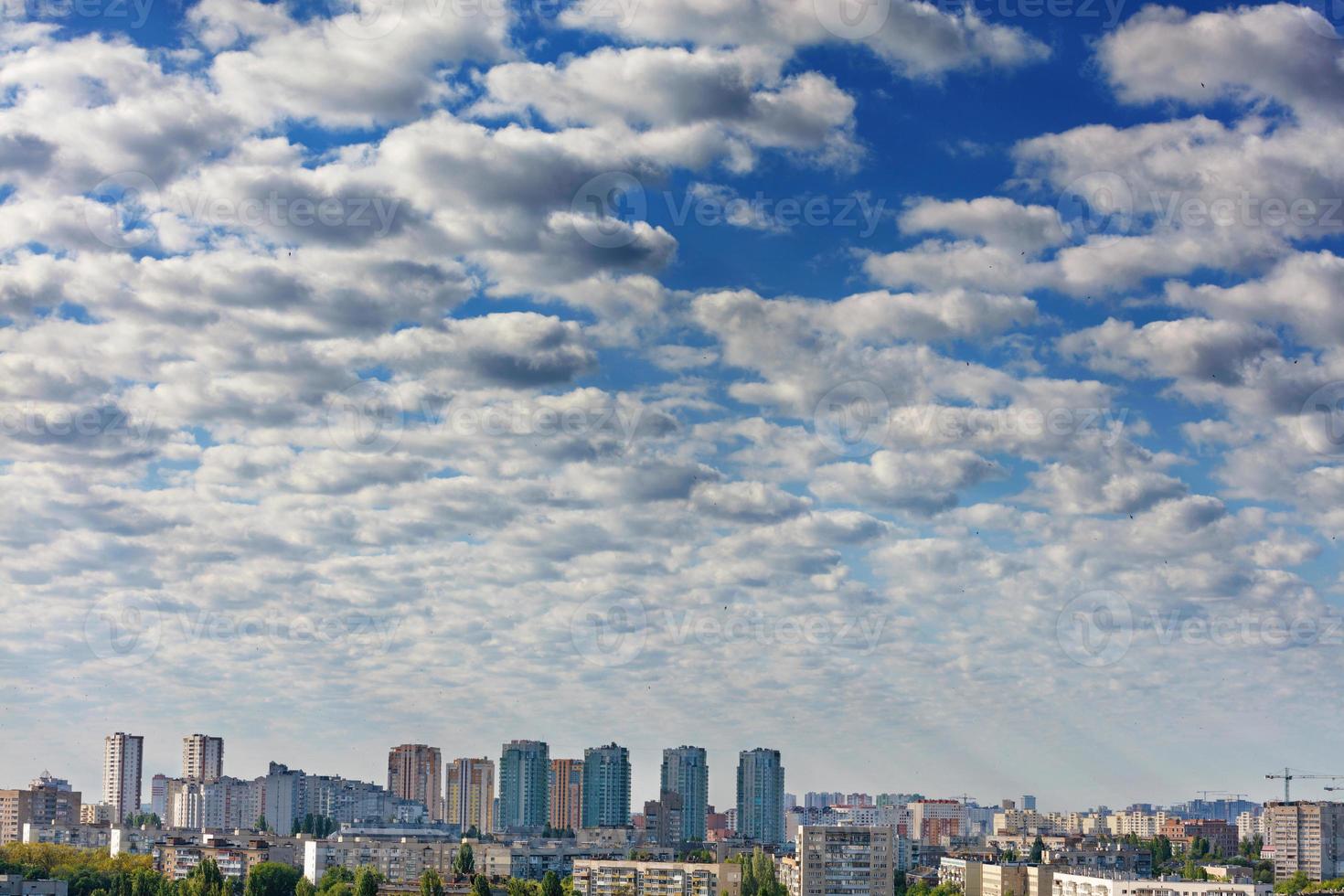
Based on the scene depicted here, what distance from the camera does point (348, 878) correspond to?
9769 cm

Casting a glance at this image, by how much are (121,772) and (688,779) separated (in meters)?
54.5

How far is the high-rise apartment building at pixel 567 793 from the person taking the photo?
156125 millimetres

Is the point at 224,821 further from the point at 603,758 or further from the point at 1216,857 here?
the point at 1216,857

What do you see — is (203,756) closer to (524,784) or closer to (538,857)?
(524,784)

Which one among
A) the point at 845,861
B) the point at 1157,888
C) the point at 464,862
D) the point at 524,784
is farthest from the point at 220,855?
the point at 524,784

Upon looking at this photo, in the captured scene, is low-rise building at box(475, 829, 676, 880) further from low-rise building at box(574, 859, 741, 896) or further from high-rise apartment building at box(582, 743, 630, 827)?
high-rise apartment building at box(582, 743, 630, 827)

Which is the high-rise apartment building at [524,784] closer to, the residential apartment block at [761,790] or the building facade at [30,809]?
the residential apartment block at [761,790]

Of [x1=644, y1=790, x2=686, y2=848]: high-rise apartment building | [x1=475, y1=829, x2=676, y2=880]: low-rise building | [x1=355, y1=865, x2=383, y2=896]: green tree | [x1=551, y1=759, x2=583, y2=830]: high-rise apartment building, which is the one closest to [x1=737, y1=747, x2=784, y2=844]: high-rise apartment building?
[x1=644, y1=790, x2=686, y2=848]: high-rise apartment building

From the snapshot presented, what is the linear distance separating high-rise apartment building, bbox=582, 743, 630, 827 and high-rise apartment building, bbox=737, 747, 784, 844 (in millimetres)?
15885

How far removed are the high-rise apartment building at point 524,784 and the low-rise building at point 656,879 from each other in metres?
66.3

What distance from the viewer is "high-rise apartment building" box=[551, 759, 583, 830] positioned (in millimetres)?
156125

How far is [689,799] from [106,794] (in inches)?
2197

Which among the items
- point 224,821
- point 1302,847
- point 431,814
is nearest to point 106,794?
point 224,821

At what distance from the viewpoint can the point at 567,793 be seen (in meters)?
158
